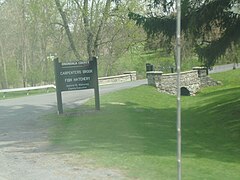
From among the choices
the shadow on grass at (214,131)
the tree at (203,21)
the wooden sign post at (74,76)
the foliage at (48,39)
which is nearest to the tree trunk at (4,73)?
the foliage at (48,39)

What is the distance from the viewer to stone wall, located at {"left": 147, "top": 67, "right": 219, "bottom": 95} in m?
31.7

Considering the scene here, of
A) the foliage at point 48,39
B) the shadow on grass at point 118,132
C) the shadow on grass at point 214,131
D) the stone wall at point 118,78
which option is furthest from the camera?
the stone wall at point 118,78

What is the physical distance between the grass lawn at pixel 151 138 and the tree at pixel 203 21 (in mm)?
2787

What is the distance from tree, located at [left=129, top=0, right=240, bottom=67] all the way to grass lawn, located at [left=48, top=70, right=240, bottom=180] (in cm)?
279

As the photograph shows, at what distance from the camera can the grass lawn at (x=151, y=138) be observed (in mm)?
8711

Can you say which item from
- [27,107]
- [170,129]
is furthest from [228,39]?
[27,107]

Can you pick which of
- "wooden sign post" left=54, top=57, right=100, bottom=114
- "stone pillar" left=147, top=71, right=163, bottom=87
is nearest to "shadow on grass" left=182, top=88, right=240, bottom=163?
A: "wooden sign post" left=54, top=57, right=100, bottom=114

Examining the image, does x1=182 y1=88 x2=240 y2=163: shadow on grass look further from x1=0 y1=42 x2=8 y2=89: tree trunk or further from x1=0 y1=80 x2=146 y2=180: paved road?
x1=0 y1=42 x2=8 y2=89: tree trunk

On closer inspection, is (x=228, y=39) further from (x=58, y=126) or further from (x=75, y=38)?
(x=75, y=38)

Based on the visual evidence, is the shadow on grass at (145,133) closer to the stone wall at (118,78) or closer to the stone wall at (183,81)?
the stone wall at (183,81)

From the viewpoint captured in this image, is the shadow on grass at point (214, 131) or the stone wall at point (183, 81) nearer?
the shadow on grass at point (214, 131)

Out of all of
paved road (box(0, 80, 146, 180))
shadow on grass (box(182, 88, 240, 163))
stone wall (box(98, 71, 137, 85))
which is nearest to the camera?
paved road (box(0, 80, 146, 180))

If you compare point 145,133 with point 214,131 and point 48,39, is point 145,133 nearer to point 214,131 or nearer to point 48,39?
point 214,131

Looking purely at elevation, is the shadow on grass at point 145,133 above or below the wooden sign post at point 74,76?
below
